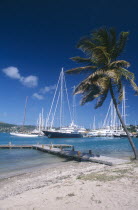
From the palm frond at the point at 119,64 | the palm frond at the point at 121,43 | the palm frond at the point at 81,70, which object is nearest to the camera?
the palm frond at the point at 119,64

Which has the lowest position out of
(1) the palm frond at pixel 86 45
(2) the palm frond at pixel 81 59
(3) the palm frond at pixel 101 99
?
(3) the palm frond at pixel 101 99

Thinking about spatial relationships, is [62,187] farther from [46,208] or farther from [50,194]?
[46,208]

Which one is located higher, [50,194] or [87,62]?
[87,62]

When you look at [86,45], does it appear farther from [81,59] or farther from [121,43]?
[121,43]

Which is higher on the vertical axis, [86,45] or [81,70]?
[86,45]

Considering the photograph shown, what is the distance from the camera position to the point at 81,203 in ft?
19.0

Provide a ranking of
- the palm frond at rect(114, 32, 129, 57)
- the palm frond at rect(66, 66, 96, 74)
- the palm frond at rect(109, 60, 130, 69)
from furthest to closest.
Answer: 1. the palm frond at rect(66, 66, 96, 74)
2. the palm frond at rect(114, 32, 129, 57)
3. the palm frond at rect(109, 60, 130, 69)

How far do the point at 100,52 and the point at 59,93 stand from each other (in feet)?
146

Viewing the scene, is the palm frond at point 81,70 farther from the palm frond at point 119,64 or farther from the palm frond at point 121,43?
the palm frond at point 121,43

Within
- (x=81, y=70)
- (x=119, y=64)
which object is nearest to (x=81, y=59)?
(x=81, y=70)

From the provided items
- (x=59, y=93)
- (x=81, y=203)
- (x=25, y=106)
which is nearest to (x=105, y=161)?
(x=81, y=203)

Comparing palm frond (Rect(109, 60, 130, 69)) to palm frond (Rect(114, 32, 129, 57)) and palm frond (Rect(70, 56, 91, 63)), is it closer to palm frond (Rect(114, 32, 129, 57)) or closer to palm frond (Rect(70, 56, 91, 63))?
palm frond (Rect(114, 32, 129, 57))

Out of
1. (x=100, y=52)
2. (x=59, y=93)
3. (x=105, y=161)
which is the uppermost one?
(x=59, y=93)

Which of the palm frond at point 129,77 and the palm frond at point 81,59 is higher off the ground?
the palm frond at point 81,59
